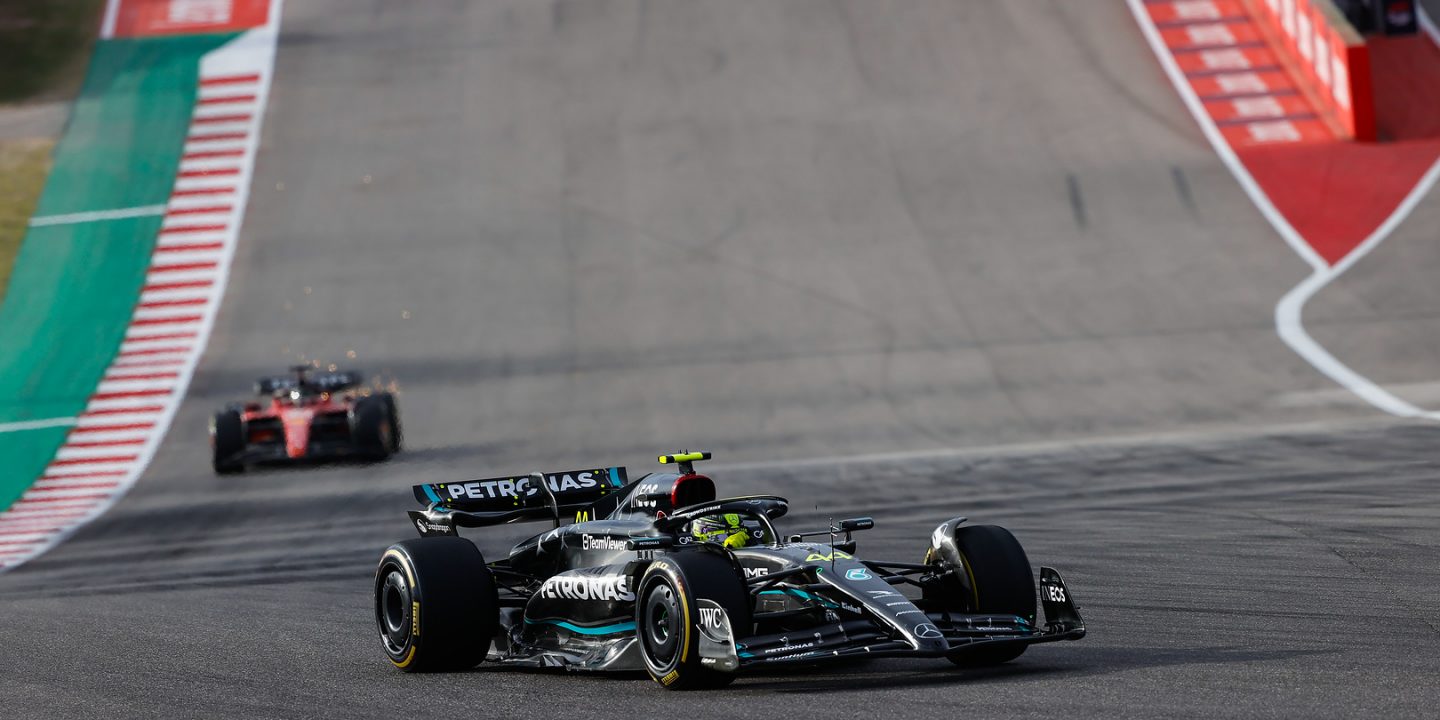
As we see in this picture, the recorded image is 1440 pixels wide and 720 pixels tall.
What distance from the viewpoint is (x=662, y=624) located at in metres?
9.45

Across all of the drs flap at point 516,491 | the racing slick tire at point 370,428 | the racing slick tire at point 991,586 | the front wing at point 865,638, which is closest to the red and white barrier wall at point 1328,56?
the racing slick tire at point 370,428

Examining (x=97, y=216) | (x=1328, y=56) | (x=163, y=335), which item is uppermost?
(x=1328, y=56)

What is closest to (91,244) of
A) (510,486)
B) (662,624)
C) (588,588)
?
(510,486)

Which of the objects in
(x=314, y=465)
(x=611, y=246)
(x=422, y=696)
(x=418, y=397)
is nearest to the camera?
(x=422, y=696)

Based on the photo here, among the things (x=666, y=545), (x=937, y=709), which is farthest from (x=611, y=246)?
(x=937, y=709)

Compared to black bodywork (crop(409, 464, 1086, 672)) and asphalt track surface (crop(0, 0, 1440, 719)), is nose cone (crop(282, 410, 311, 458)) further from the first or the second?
black bodywork (crop(409, 464, 1086, 672))

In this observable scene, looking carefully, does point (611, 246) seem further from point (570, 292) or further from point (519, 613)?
point (519, 613)

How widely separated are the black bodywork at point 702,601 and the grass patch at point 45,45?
2751cm

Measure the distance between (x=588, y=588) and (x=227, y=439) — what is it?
13.1m

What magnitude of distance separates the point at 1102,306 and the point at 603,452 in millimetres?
8828

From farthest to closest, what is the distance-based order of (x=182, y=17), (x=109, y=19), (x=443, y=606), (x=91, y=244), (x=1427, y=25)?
(x=109, y=19)
(x=182, y=17)
(x=1427, y=25)
(x=91, y=244)
(x=443, y=606)

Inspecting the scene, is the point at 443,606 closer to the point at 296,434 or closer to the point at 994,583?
the point at 994,583

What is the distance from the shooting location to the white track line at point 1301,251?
2380 cm

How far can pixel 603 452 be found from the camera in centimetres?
2278
